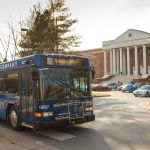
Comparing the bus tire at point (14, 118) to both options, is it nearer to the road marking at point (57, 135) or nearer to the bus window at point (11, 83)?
the bus window at point (11, 83)

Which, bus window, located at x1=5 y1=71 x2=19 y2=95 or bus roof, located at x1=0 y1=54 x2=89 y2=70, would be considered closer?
bus roof, located at x1=0 y1=54 x2=89 y2=70

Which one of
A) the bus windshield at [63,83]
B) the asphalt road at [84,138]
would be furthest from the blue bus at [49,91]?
the asphalt road at [84,138]

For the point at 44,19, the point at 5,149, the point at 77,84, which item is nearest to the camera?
the point at 5,149

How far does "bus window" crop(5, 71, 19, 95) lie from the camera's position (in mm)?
11547

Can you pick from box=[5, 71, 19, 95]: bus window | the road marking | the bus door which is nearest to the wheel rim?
the bus door

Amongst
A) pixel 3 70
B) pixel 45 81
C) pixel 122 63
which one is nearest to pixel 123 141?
pixel 45 81

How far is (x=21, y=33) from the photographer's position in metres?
37.2

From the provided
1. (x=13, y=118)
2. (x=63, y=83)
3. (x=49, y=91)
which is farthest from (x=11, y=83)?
(x=63, y=83)

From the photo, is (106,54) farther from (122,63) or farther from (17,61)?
(17,61)

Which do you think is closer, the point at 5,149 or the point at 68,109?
the point at 5,149

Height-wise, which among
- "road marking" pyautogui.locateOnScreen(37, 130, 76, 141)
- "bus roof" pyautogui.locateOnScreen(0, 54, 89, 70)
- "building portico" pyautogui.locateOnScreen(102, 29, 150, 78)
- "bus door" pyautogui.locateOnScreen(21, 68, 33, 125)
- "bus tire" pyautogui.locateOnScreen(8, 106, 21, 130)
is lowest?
"road marking" pyautogui.locateOnScreen(37, 130, 76, 141)

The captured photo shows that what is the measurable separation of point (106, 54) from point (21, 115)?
8039cm

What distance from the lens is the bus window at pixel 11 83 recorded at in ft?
37.9

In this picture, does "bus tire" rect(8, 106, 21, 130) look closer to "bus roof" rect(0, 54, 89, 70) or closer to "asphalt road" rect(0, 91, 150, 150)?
"asphalt road" rect(0, 91, 150, 150)
